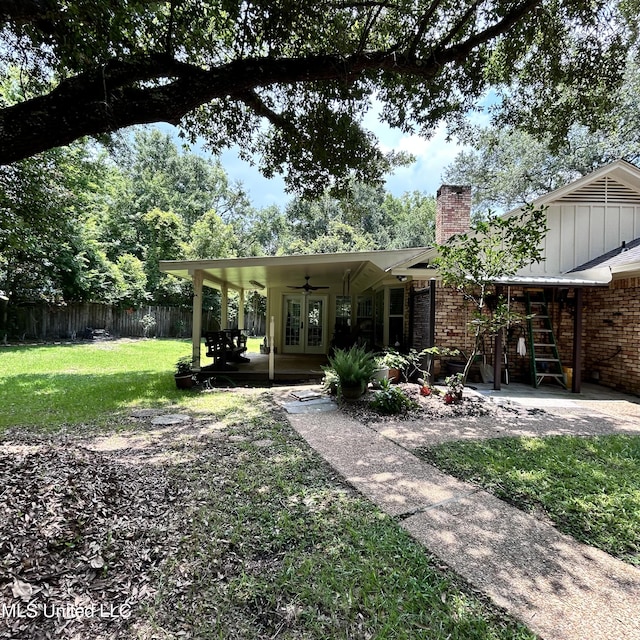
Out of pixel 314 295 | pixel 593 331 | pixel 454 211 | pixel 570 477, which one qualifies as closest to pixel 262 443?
pixel 570 477

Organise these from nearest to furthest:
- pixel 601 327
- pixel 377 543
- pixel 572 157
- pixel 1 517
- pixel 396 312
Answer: pixel 1 517 < pixel 377 543 < pixel 601 327 < pixel 396 312 < pixel 572 157

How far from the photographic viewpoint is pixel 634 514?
2.84m

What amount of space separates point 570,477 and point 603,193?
27.1 ft

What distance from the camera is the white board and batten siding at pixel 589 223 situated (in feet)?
28.3

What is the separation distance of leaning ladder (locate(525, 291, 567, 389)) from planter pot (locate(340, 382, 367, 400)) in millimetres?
4236

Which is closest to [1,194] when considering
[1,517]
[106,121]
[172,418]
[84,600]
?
[172,418]

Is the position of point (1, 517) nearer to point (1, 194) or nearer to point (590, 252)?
point (1, 194)

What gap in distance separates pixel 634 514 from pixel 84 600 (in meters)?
3.89

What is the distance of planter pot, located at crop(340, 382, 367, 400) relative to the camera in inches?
255

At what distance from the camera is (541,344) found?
801 centimetres

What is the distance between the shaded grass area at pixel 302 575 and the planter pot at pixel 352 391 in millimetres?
3122

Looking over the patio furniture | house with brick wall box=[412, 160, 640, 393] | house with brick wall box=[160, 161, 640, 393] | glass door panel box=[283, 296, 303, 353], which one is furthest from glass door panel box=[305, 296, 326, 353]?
house with brick wall box=[412, 160, 640, 393]

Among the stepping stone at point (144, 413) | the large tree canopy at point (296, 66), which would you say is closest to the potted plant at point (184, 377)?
the stepping stone at point (144, 413)

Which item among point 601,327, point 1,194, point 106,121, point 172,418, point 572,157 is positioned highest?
point 572,157
